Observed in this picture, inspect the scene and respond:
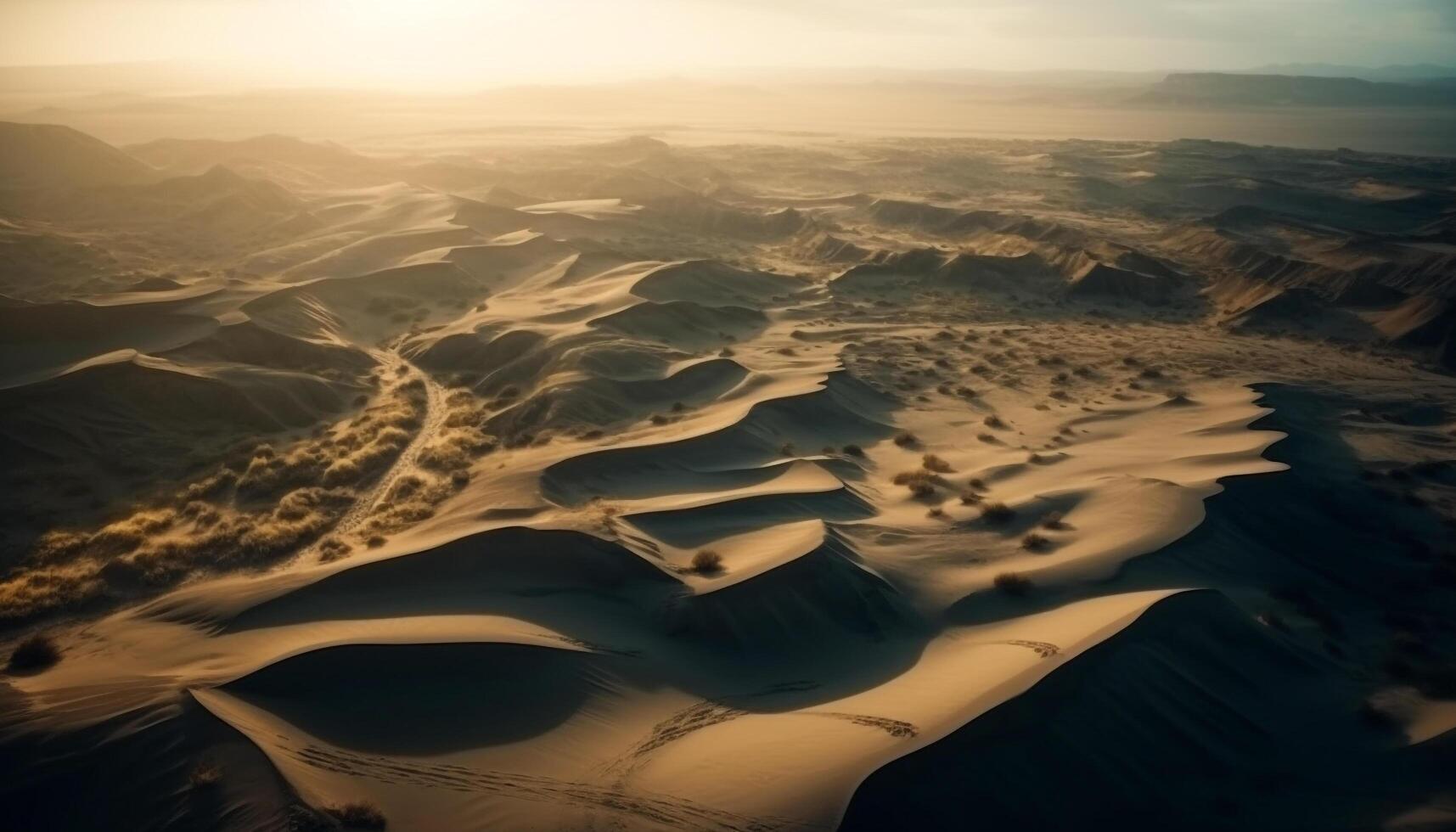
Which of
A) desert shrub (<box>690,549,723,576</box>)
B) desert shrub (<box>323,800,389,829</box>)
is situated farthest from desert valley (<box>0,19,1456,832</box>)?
desert shrub (<box>690,549,723,576</box>)

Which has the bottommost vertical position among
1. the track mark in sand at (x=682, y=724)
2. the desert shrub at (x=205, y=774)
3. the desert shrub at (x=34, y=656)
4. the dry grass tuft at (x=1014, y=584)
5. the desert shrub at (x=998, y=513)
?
the desert shrub at (x=34, y=656)

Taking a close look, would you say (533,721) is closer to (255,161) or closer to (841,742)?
(841,742)

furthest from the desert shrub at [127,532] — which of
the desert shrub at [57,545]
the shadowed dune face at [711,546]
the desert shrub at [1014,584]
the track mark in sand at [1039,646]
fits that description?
the desert shrub at [1014,584]

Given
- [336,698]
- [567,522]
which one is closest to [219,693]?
[336,698]

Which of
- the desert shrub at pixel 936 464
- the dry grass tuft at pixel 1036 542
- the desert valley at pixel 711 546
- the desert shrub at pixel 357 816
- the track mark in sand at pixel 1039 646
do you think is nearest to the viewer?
the desert shrub at pixel 357 816

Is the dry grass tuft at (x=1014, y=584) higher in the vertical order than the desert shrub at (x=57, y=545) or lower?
higher

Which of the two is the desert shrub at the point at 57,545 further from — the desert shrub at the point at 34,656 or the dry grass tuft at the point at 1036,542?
the dry grass tuft at the point at 1036,542

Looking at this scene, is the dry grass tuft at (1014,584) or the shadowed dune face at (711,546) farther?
the dry grass tuft at (1014,584)

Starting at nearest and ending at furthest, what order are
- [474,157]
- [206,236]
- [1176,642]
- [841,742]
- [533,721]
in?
[841,742]
[533,721]
[1176,642]
[206,236]
[474,157]
